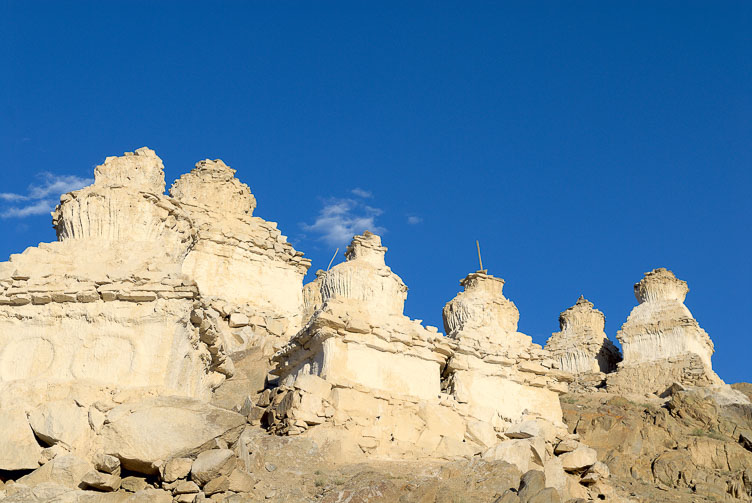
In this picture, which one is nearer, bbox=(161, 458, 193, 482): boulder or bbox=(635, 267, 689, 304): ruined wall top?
bbox=(161, 458, 193, 482): boulder

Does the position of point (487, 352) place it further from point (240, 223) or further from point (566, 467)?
point (240, 223)

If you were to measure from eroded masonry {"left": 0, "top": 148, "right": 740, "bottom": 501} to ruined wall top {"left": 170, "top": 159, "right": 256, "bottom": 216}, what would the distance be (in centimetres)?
341

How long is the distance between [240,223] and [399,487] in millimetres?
15875

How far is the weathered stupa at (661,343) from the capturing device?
2985 centimetres

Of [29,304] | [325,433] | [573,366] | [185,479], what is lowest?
[185,479]

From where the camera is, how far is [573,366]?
35688mm

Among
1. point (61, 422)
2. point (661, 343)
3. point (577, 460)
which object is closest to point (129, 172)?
point (61, 422)

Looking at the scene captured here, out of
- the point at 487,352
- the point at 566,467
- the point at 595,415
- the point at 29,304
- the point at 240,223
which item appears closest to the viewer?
the point at 29,304

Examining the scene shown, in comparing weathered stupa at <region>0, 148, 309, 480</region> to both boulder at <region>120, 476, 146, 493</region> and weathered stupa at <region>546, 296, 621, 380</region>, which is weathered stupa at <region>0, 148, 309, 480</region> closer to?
boulder at <region>120, 476, 146, 493</region>

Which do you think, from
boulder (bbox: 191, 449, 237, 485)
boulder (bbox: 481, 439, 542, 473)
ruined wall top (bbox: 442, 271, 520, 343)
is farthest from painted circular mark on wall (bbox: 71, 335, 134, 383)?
ruined wall top (bbox: 442, 271, 520, 343)

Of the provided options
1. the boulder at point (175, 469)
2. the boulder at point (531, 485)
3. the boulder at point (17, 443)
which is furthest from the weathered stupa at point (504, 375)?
the boulder at point (17, 443)

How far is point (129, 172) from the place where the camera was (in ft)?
41.4

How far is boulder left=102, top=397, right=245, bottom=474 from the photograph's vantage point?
9.13 m

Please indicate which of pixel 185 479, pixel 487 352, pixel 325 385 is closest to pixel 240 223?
pixel 487 352
